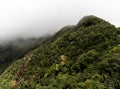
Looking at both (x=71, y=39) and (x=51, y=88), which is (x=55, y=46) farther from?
(x=51, y=88)

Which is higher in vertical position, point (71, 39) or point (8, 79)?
point (71, 39)

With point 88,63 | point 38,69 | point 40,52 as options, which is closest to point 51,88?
point 88,63

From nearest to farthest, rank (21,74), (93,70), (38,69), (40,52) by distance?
(93,70), (38,69), (21,74), (40,52)

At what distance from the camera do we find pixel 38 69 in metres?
114

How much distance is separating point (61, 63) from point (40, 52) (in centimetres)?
2965

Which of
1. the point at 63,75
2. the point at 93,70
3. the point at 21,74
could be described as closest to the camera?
the point at 93,70

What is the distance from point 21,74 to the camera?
121875mm

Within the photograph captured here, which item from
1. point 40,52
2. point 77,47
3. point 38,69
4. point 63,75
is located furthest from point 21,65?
point 63,75

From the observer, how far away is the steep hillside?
274ft

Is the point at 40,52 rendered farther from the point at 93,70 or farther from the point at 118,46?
the point at 93,70

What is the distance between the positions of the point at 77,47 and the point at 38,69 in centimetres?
1561

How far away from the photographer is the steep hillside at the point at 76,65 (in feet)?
274

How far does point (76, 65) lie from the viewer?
96.7m

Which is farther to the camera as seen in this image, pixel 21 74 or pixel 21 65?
pixel 21 65
